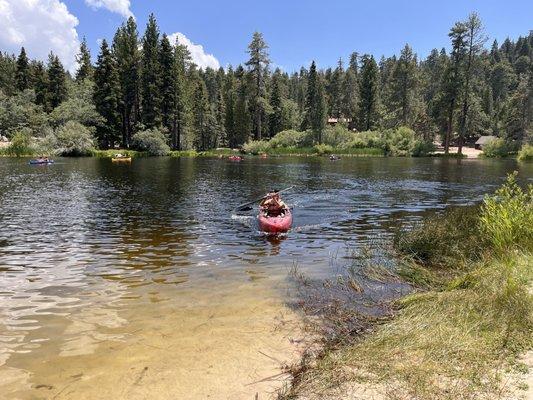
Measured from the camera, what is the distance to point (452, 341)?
19.7ft

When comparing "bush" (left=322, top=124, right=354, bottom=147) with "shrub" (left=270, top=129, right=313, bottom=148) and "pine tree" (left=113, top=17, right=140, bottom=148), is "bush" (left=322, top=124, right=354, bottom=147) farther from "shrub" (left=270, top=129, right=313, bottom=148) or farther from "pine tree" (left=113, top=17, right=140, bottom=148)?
"pine tree" (left=113, top=17, right=140, bottom=148)

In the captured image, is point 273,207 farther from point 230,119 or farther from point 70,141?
point 230,119

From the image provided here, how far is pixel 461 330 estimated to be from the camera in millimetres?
6371

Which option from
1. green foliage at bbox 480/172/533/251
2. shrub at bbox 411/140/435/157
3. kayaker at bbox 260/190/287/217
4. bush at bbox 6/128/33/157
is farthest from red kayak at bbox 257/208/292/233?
shrub at bbox 411/140/435/157

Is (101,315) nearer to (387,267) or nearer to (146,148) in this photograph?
(387,267)

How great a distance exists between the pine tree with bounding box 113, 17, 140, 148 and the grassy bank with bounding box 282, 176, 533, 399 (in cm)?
8280

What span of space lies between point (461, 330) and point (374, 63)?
104 meters

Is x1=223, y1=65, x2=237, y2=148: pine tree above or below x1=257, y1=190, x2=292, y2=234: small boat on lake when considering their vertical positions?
above

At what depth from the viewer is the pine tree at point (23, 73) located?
9262 cm

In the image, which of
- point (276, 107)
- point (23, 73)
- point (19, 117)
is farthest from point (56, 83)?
point (276, 107)

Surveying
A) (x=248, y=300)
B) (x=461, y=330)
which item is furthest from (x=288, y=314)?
(x=461, y=330)

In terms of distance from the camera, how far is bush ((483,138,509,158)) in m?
77.2

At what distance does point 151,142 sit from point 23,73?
132 ft

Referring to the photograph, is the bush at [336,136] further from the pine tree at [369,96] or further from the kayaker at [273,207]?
the kayaker at [273,207]
